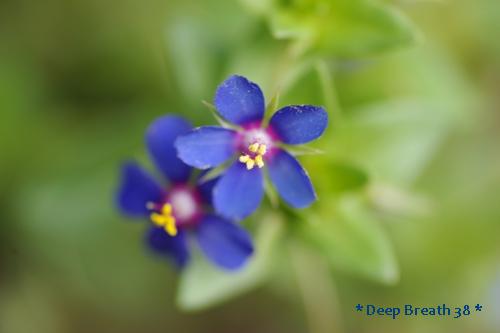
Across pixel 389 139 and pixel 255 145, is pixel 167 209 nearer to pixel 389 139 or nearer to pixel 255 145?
pixel 255 145

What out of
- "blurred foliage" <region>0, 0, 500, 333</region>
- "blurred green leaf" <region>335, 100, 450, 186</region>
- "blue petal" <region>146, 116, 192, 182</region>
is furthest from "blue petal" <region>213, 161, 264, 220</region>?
"blurred foliage" <region>0, 0, 500, 333</region>

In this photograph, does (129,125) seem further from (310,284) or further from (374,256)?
(374,256)

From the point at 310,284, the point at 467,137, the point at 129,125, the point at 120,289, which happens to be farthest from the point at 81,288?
the point at 467,137

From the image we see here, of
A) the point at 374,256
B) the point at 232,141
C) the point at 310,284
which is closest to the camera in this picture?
the point at 232,141

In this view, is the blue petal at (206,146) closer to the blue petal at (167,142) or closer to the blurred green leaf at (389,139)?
the blue petal at (167,142)

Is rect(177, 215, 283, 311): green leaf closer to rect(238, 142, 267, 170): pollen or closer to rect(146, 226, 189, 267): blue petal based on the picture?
rect(146, 226, 189, 267): blue petal

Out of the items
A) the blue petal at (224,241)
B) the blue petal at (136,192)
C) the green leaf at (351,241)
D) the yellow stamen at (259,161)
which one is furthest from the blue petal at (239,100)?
the green leaf at (351,241)

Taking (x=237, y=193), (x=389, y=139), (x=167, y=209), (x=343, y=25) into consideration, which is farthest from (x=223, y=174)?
(x=389, y=139)
